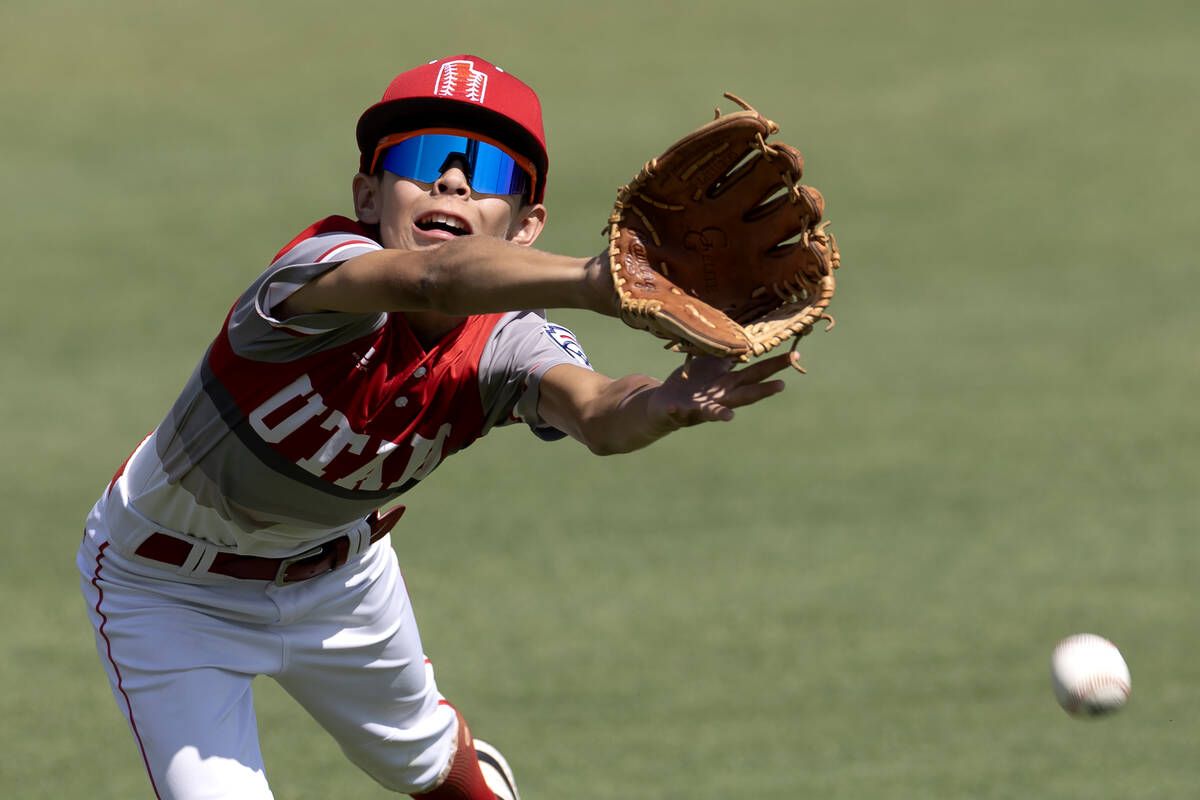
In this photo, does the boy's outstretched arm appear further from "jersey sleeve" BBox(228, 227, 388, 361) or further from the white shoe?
the white shoe

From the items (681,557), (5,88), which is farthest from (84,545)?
(5,88)

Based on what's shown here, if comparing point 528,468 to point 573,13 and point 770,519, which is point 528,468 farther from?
point 573,13

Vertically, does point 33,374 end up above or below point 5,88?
below

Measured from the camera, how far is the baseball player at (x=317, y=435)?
160 inches

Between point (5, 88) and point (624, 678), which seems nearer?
point (624, 678)

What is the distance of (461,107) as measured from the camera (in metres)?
4.34

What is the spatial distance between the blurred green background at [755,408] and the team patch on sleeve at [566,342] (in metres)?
2.27

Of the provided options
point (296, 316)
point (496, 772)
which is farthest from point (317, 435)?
point (496, 772)

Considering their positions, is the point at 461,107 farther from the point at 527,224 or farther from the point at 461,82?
the point at 527,224

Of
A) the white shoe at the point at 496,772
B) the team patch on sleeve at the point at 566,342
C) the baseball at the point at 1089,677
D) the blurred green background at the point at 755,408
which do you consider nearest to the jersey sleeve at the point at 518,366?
the team patch on sleeve at the point at 566,342

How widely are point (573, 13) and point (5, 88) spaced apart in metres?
6.41

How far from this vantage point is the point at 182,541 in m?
4.48

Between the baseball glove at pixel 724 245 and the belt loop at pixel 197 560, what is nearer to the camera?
the baseball glove at pixel 724 245

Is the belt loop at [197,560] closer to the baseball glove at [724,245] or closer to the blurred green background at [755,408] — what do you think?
the baseball glove at [724,245]
